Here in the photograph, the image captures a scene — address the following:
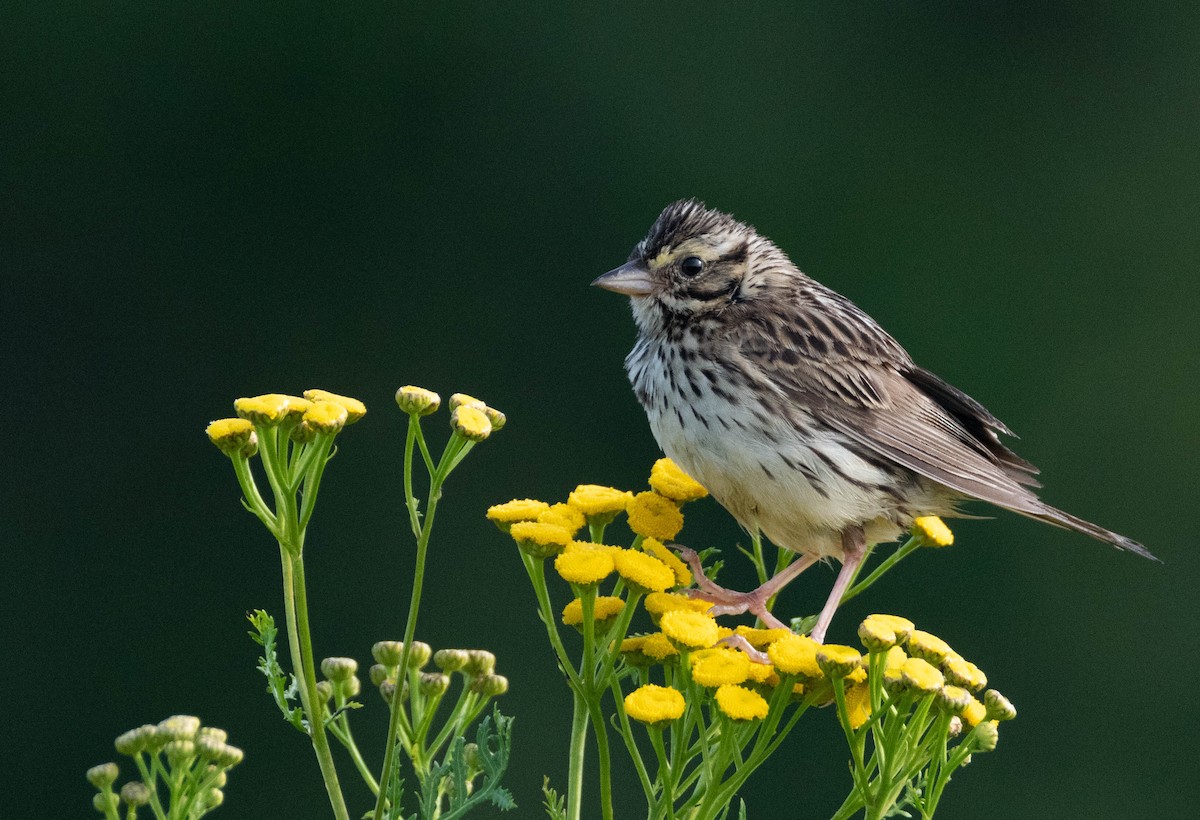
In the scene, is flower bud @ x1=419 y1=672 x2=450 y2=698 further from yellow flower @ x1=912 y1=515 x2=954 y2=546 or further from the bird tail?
the bird tail

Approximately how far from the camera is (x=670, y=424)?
3385mm

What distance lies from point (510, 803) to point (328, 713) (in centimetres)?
52

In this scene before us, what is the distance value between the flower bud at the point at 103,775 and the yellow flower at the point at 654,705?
650 millimetres

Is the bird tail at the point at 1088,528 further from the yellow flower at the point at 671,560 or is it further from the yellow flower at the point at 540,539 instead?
the yellow flower at the point at 540,539

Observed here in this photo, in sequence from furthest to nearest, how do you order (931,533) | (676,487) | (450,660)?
(676,487) → (931,533) → (450,660)

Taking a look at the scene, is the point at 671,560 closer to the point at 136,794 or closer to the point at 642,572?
the point at 642,572

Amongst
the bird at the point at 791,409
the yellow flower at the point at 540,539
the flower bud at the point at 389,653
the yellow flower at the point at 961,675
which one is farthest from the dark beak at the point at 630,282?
the yellow flower at the point at 961,675

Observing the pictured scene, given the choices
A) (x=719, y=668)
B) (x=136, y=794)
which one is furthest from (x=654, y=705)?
(x=136, y=794)

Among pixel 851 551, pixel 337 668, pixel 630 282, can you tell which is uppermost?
pixel 630 282

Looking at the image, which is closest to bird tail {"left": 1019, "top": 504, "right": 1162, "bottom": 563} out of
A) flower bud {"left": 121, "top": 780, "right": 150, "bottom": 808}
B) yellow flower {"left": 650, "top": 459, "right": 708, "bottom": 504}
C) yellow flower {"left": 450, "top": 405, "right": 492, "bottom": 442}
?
yellow flower {"left": 650, "top": 459, "right": 708, "bottom": 504}

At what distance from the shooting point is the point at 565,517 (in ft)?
7.74

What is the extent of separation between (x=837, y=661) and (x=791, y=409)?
151 cm

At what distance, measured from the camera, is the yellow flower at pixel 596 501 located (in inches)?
94.6

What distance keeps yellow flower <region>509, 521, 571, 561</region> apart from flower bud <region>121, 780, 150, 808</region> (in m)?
0.64
